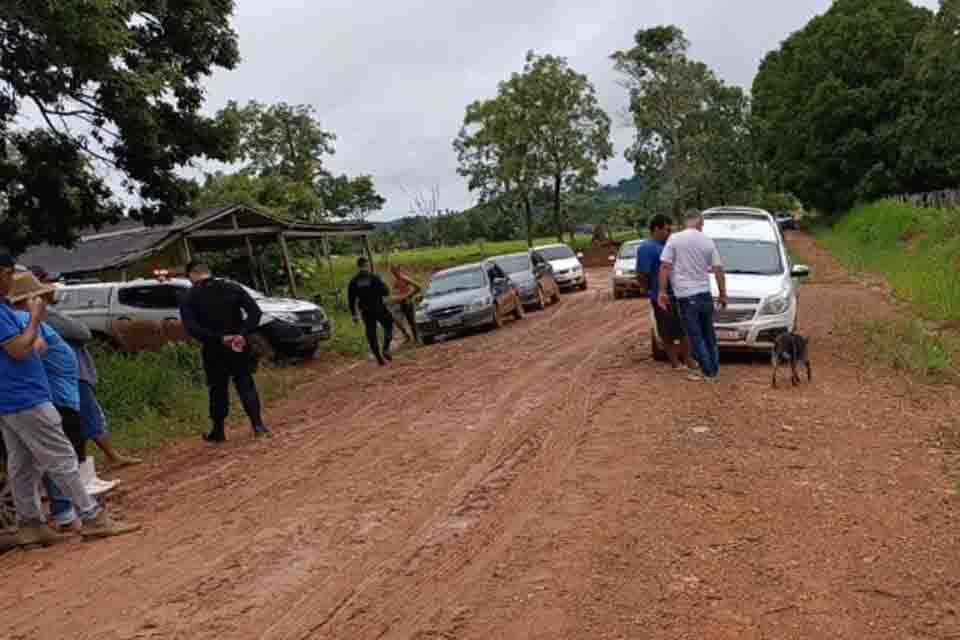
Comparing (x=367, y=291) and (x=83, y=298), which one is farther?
(x=83, y=298)

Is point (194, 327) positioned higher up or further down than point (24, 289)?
further down

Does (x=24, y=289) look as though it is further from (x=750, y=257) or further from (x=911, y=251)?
(x=911, y=251)

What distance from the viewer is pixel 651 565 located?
4.42 m

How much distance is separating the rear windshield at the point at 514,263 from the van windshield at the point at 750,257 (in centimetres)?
1086

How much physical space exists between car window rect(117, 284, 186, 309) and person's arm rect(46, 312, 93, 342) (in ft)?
28.7

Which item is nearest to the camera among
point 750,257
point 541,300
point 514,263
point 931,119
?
point 750,257

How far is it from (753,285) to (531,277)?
11.7m

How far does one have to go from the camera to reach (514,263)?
908 inches

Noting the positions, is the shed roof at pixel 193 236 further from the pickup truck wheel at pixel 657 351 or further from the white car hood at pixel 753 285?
the white car hood at pixel 753 285

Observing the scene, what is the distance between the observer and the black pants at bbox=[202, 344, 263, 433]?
856 centimetres

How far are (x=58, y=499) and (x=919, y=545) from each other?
211 inches

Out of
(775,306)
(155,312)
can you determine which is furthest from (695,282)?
(155,312)

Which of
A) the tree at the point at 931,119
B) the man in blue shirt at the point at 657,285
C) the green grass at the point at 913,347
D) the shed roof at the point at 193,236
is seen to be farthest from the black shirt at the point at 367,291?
the tree at the point at 931,119

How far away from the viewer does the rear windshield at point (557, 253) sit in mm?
28781
